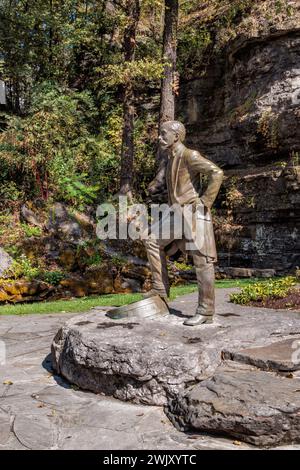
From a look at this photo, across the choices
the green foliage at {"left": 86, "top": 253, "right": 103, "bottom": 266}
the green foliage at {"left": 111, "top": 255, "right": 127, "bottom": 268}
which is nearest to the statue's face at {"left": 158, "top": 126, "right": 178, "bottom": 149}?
the green foliage at {"left": 111, "top": 255, "right": 127, "bottom": 268}

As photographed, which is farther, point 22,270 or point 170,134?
point 22,270

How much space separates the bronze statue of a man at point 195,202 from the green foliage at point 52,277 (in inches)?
255

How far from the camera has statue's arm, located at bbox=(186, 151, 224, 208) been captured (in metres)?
5.33

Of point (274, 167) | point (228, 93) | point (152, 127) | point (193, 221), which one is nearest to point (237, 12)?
point (228, 93)

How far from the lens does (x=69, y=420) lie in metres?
3.97

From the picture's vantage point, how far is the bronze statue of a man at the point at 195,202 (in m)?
5.39

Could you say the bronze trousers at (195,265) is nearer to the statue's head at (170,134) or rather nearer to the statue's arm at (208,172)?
the statue's arm at (208,172)

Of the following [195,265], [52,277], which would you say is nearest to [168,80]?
[52,277]

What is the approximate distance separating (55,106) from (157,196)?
4535mm

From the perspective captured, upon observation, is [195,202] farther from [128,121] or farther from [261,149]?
[128,121]

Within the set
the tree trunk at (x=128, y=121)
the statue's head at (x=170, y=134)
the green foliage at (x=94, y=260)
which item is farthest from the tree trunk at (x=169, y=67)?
the statue's head at (x=170, y=134)

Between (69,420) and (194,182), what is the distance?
2.92 meters

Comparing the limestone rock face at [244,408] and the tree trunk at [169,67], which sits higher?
the tree trunk at [169,67]

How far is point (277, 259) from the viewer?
13617mm
